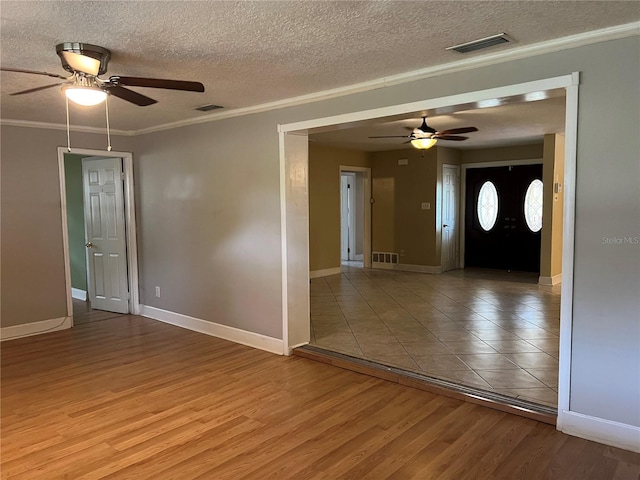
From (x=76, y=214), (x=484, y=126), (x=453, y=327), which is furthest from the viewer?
(x=76, y=214)

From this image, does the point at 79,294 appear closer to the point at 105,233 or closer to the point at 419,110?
the point at 105,233

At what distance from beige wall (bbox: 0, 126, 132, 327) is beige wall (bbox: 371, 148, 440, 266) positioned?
18.8 feet

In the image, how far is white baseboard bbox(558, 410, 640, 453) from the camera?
8.50ft

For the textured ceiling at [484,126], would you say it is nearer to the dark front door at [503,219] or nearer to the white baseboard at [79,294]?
the dark front door at [503,219]

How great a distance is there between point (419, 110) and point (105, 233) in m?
4.63

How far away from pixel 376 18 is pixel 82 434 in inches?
119

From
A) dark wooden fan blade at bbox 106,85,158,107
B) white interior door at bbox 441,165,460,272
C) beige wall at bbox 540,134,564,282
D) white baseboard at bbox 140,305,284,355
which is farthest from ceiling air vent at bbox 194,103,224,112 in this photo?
white interior door at bbox 441,165,460,272

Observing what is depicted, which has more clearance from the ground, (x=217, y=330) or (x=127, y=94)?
(x=127, y=94)

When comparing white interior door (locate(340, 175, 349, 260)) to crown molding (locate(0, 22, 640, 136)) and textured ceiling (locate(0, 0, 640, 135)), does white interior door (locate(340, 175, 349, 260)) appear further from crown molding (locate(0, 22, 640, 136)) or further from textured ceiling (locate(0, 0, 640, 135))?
textured ceiling (locate(0, 0, 640, 135))

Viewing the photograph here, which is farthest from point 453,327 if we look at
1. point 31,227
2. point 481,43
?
point 31,227

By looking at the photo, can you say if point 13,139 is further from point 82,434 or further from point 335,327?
point 335,327

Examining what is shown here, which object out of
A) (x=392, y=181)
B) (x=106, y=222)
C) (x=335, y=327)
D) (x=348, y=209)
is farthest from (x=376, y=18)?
(x=348, y=209)

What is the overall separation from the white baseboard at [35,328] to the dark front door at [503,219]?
7341 millimetres

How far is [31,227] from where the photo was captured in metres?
5.11
